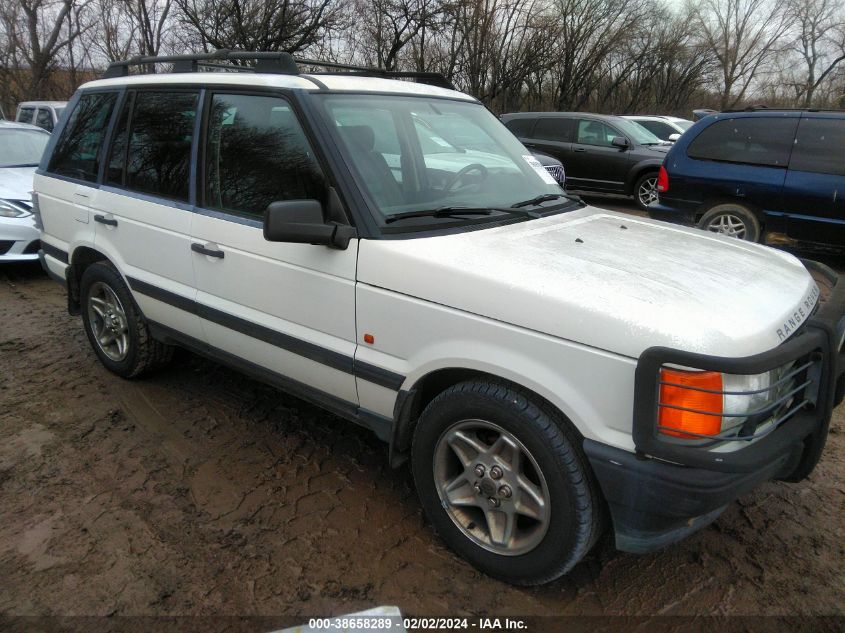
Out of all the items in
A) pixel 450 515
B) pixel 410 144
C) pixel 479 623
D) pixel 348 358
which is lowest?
pixel 479 623

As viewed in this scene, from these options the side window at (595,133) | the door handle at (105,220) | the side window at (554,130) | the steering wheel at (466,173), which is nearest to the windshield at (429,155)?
the steering wheel at (466,173)

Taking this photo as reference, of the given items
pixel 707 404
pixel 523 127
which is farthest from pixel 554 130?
pixel 707 404

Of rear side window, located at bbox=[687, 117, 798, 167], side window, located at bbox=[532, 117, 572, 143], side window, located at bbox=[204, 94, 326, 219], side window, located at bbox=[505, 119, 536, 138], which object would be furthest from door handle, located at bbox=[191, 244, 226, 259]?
side window, located at bbox=[505, 119, 536, 138]

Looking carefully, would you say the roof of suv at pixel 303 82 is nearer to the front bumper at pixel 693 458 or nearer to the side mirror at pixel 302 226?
the side mirror at pixel 302 226

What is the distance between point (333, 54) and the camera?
73.4ft

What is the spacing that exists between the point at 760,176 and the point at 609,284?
5955 mm

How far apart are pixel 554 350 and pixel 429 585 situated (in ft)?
3.61

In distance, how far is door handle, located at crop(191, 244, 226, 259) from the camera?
3.17 metres

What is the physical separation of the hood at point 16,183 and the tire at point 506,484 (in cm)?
592

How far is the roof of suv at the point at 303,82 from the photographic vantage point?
2.96 m

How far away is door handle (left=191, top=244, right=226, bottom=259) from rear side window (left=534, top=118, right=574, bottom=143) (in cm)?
1018

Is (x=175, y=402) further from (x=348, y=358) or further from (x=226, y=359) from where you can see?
(x=348, y=358)

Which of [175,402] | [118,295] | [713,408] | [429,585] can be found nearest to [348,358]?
[429,585]

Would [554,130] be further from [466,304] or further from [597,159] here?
[466,304]
